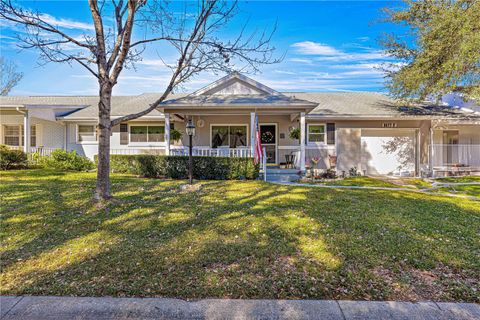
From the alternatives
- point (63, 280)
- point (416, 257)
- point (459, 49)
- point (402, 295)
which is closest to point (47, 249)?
point (63, 280)

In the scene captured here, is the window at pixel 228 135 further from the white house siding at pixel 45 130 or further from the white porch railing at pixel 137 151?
the white house siding at pixel 45 130

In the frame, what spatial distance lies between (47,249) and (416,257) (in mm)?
5464

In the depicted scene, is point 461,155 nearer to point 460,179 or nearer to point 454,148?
point 454,148

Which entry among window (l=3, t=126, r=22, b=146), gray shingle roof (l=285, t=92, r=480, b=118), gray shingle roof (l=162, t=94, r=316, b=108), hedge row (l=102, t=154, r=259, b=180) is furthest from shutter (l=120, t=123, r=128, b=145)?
gray shingle roof (l=285, t=92, r=480, b=118)

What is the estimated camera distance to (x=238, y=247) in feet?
13.5

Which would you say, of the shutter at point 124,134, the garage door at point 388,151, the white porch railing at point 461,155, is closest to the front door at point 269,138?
the garage door at point 388,151

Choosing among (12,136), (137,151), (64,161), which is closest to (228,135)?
(137,151)

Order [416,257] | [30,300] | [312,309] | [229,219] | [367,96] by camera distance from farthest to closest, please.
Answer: [367,96] < [229,219] < [416,257] < [30,300] < [312,309]

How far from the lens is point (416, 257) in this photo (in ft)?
12.6

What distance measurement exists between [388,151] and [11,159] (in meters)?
18.3

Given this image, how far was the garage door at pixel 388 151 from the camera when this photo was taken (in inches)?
563

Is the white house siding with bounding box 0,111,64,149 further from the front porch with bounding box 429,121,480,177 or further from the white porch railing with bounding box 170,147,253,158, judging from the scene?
the front porch with bounding box 429,121,480,177

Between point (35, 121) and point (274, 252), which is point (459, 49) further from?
point (35, 121)

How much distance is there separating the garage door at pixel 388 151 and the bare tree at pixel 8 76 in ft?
113
